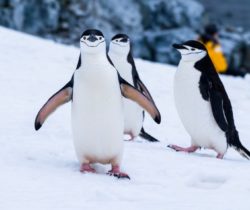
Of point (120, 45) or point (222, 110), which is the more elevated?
point (120, 45)

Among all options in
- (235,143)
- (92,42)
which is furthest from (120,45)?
(92,42)

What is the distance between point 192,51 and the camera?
4809 mm

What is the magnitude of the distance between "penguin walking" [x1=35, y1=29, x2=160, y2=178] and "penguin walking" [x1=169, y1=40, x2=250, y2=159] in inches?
37.1

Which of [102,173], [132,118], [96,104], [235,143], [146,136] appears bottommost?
[146,136]

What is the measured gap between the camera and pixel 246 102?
27.4ft

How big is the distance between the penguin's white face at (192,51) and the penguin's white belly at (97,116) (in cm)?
111

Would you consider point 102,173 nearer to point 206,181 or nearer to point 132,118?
point 206,181

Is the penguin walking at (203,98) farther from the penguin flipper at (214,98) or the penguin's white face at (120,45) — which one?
the penguin's white face at (120,45)

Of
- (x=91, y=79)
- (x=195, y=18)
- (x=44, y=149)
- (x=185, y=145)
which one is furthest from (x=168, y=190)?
(x=195, y=18)

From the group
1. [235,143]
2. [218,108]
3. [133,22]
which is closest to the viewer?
[218,108]

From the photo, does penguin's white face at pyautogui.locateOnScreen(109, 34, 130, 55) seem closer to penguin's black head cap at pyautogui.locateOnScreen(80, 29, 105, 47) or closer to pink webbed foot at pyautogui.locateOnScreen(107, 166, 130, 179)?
penguin's black head cap at pyautogui.locateOnScreen(80, 29, 105, 47)

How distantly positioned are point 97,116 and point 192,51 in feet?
4.25

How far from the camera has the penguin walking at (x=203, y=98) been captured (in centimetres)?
475

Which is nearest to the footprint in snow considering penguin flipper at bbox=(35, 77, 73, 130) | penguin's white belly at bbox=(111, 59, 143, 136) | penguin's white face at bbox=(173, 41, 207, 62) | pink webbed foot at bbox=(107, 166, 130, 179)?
pink webbed foot at bbox=(107, 166, 130, 179)
